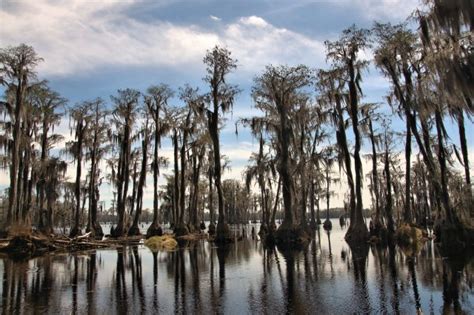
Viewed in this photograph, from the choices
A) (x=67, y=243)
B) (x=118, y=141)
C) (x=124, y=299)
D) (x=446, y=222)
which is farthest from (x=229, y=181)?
(x=124, y=299)

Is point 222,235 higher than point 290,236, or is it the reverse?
point 222,235

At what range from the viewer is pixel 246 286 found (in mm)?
16125

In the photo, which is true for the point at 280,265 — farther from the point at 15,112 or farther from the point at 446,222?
the point at 15,112

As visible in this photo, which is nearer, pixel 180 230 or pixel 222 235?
pixel 222 235

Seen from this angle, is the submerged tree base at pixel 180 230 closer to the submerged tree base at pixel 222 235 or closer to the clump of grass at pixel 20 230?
the submerged tree base at pixel 222 235

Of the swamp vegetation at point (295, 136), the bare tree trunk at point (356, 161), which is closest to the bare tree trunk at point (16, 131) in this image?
the swamp vegetation at point (295, 136)

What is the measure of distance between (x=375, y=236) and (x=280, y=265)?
16.4m

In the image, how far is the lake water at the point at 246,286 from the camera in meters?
12.3

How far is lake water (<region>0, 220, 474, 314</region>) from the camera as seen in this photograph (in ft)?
40.5

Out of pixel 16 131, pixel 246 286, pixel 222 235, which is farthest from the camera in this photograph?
pixel 222 235

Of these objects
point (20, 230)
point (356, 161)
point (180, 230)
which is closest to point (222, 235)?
point (180, 230)

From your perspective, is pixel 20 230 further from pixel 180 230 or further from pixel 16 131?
pixel 180 230

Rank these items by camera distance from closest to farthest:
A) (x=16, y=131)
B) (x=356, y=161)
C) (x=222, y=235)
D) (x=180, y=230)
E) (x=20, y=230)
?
(x=20, y=230) < (x=16, y=131) < (x=356, y=161) < (x=222, y=235) < (x=180, y=230)

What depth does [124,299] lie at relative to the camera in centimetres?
1405
